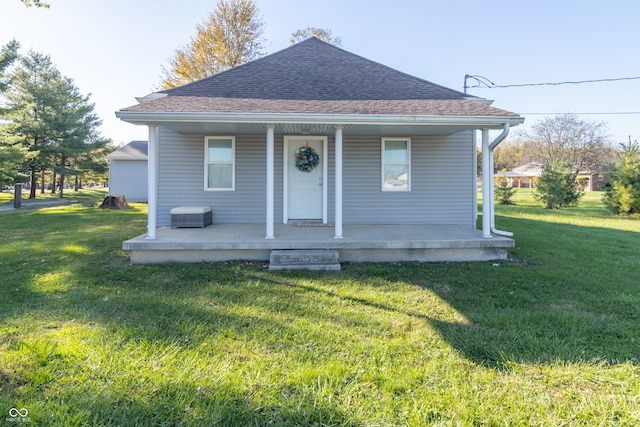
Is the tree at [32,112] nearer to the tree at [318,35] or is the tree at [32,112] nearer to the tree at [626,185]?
the tree at [318,35]

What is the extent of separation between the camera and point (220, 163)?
23.9 feet

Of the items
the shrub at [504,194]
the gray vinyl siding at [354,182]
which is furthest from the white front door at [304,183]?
the shrub at [504,194]

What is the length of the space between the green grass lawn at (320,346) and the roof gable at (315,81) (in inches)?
142

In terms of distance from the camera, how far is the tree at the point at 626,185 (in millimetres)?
12094

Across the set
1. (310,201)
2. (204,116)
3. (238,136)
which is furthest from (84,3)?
(310,201)

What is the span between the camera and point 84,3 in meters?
8.81

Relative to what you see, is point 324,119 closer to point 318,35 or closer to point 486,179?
point 486,179

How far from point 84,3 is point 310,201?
8.41 m

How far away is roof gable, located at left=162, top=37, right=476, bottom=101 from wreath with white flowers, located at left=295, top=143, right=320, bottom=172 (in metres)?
1.25

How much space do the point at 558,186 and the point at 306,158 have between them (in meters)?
14.1

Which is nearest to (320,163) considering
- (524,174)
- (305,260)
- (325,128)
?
(325,128)

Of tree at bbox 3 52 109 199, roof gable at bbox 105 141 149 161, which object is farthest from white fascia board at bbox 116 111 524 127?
tree at bbox 3 52 109 199

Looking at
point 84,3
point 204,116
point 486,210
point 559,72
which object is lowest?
point 486,210

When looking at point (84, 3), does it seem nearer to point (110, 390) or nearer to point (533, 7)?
point (110, 390)
